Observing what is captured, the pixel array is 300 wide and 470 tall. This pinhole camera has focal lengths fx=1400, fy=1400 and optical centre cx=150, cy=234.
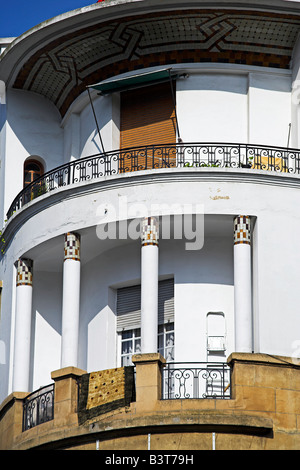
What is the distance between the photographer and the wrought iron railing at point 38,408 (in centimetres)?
3000

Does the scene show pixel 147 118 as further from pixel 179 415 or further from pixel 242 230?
pixel 179 415

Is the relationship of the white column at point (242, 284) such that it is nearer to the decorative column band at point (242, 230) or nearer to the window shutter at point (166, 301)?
the decorative column band at point (242, 230)

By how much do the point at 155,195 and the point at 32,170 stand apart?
19.8 feet

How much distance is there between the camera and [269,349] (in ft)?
96.0

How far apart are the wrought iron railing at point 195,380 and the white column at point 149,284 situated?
2.39 feet

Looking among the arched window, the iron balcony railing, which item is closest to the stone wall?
the iron balcony railing

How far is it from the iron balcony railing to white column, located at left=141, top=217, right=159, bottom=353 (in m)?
1.79

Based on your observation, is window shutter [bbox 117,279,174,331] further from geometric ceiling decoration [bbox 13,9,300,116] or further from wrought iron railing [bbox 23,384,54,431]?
geometric ceiling decoration [bbox 13,9,300,116]

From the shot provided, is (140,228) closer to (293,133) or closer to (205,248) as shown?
(205,248)

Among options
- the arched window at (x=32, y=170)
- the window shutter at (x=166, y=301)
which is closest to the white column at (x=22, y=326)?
the window shutter at (x=166, y=301)

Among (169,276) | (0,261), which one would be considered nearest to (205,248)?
(169,276)

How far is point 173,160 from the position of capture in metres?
32.3

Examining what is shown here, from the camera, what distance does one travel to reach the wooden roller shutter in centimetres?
3344

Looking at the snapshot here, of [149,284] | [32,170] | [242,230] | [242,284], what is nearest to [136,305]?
[149,284]
